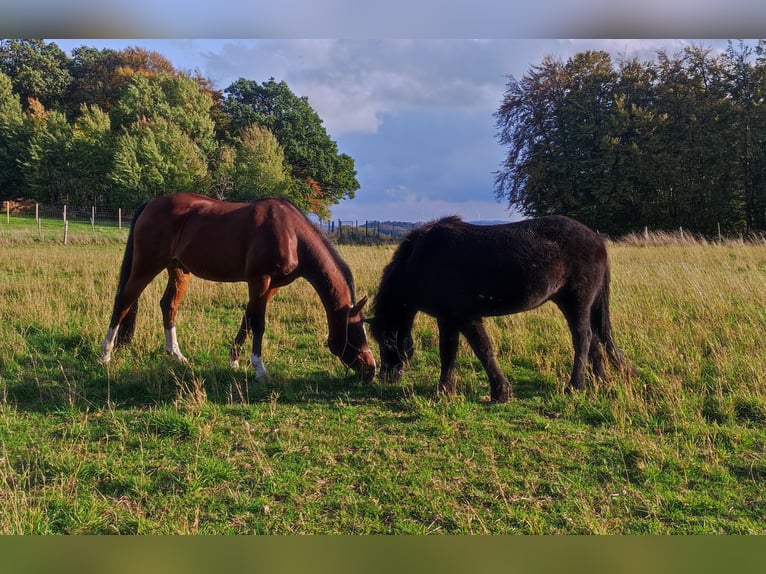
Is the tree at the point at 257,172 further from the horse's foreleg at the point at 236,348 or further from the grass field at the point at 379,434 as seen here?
the horse's foreleg at the point at 236,348

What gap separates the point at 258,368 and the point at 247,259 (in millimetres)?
1280

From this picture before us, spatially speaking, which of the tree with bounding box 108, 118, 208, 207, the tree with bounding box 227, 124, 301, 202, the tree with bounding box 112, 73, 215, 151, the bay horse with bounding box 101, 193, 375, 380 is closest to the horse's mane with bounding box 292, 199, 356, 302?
the bay horse with bounding box 101, 193, 375, 380

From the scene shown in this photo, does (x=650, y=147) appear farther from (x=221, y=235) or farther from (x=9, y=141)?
(x=9, y=141)

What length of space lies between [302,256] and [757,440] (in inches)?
185

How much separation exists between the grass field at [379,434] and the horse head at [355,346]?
173 millimetres

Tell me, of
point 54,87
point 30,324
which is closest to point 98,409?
point 30,324

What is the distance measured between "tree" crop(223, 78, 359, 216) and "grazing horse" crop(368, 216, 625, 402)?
110 feet

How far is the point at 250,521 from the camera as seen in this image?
2.72 meters

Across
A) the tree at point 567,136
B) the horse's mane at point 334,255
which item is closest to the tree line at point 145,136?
the tree at point 567,136

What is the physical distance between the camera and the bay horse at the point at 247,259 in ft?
17.5

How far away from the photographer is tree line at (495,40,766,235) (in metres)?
21.3

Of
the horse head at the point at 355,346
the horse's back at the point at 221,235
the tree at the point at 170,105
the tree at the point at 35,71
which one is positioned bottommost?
the horse head at the point at 355,346

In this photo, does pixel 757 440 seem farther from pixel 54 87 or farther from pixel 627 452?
pixel 54 87

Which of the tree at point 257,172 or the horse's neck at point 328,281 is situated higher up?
the tree at point 257,172
